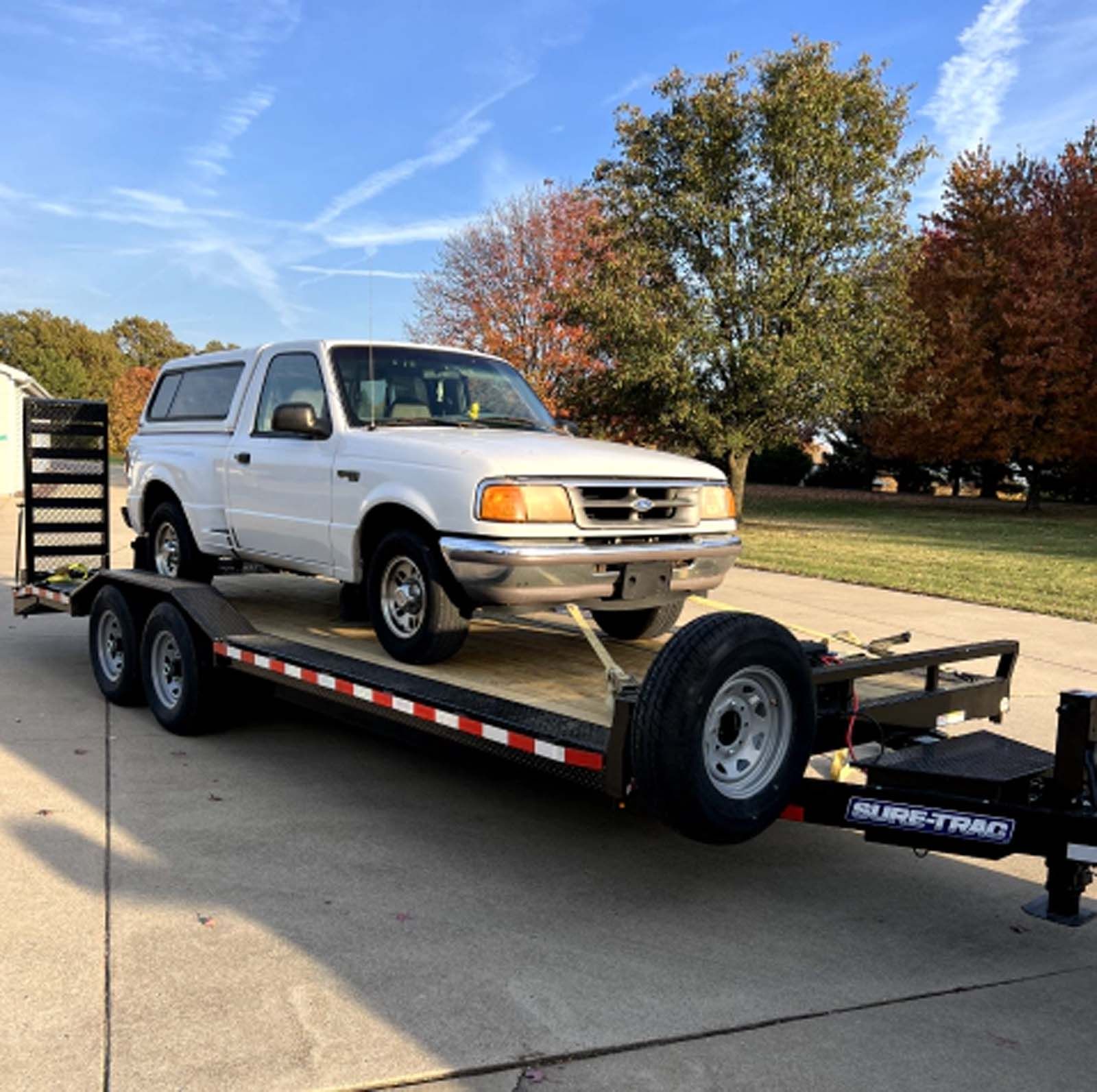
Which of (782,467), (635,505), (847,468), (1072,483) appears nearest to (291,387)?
(635,505)

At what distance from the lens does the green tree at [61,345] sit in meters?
87.2

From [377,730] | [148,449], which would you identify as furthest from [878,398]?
[377,730]

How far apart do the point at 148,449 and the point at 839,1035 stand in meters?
6.13

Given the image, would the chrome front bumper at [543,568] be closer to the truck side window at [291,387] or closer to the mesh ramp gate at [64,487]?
the truck side window at [291,387]

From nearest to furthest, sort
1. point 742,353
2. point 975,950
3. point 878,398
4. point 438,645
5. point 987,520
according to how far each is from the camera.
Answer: point 975,950
point 438,645
point 742,353
point 878,398
point 987,520

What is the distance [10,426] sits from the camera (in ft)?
100

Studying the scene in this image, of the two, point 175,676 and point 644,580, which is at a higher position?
point 644,580

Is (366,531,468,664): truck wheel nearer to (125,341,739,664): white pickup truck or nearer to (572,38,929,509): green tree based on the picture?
(125,341,739,664): white pickup truck

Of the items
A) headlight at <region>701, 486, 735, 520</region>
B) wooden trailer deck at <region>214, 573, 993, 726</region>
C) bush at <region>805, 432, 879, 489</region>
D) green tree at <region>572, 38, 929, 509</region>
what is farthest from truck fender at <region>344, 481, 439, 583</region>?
bush at <region>805, 432, 879, 489</region>

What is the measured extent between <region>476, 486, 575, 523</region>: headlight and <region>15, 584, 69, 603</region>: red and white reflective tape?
429 cm

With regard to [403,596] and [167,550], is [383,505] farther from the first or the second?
[167,550]

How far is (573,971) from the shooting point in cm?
374

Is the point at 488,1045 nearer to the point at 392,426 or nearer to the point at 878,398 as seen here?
the point at 392,426

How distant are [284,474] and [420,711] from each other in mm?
2231
